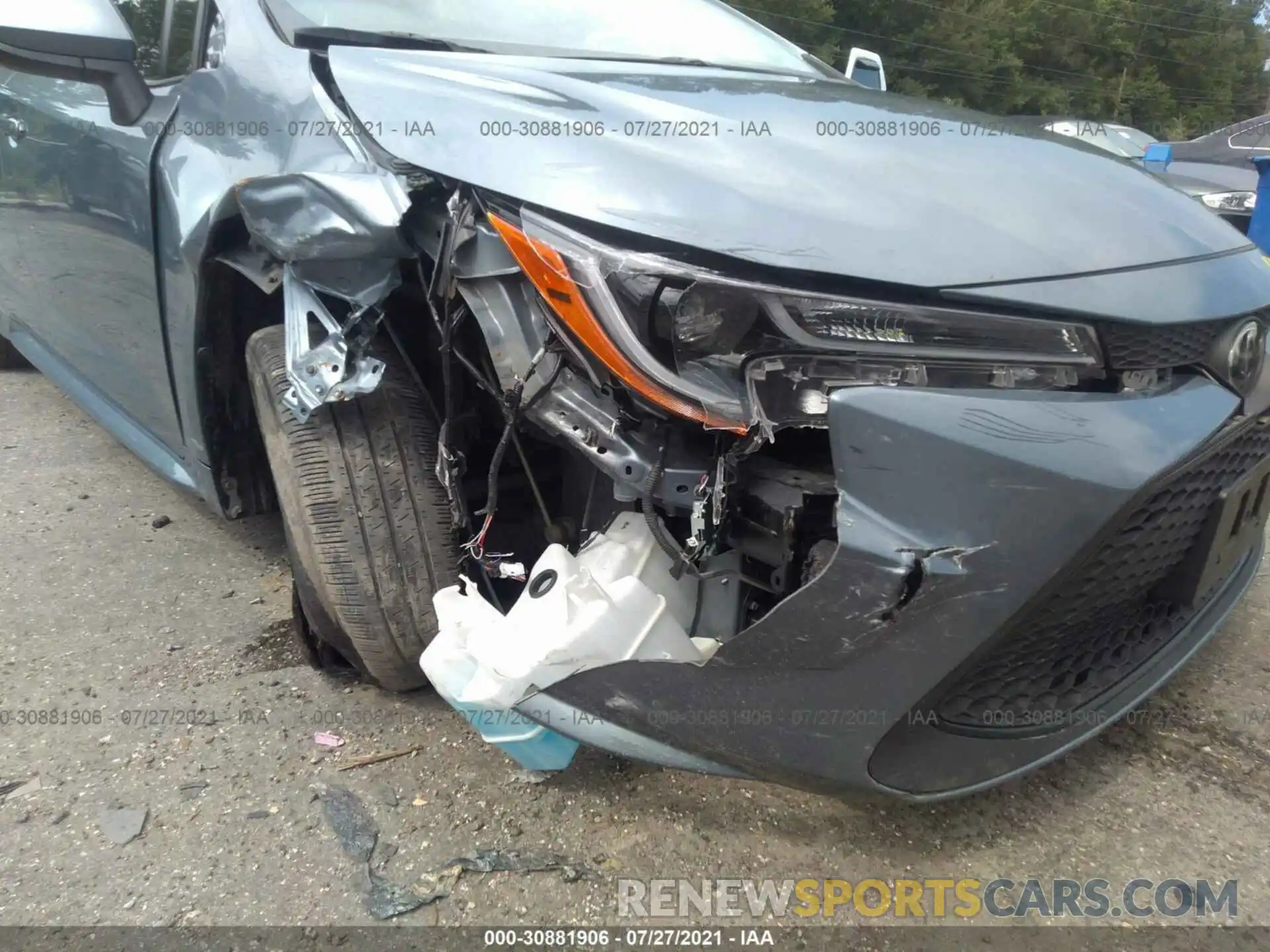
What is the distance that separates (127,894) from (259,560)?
1.30m

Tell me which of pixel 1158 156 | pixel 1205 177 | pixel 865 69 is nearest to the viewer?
pixel 865 69

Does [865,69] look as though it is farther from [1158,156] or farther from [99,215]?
[1158,156]

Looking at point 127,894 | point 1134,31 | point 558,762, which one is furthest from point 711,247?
point 1134,31

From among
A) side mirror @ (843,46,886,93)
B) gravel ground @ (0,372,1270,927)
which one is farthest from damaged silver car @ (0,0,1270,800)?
side mirror @ (843,46,886,93)

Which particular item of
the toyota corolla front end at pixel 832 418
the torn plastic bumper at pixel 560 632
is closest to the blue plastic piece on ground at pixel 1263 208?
the toyota corolla front end at pixel 832 418

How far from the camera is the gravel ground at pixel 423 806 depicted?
1.59 metres

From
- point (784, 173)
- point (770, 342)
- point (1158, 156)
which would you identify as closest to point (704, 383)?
point (770, 342)

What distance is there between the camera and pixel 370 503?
5.87 feet

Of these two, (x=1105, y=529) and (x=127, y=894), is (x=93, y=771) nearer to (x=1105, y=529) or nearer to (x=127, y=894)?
(x=127, y=894)

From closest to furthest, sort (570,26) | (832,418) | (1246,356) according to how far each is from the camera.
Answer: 1. (832,418)
2. (1246,356)
3. (570,26)

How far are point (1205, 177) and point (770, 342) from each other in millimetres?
8533

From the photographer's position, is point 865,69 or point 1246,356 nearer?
point 1246,356

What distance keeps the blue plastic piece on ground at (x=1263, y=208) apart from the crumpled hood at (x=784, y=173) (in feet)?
19.5

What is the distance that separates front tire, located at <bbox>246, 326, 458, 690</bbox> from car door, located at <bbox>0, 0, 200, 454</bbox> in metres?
0.61
